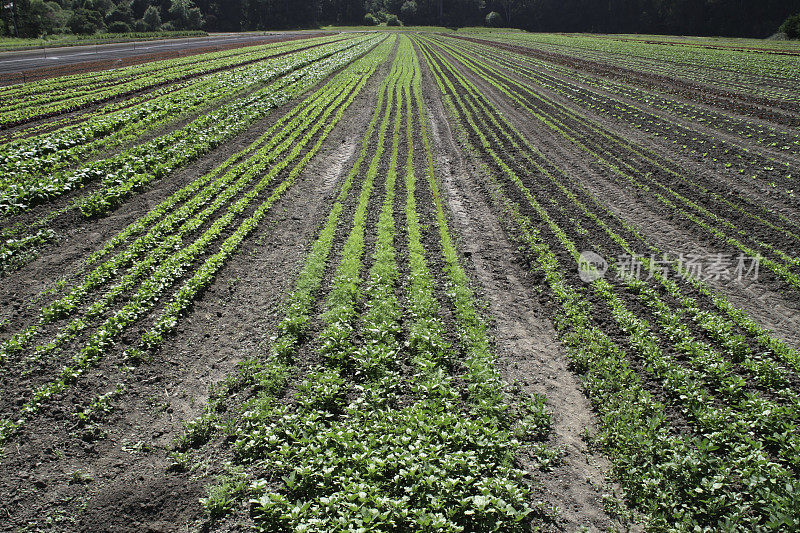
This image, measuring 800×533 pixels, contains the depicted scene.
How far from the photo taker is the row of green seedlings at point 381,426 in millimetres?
5188

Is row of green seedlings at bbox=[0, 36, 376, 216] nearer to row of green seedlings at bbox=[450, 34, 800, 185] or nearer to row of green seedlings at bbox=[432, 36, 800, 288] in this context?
row of green seedlings at bbox=[432, 36, 800, 288]

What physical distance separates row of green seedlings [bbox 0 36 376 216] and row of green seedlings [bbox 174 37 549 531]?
854 cm

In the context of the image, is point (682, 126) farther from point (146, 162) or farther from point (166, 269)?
point (146, 162)

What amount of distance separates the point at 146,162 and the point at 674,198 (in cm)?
1850

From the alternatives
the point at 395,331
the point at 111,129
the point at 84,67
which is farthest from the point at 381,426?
the point at 84,67

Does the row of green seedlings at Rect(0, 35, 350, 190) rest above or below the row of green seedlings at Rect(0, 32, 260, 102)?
below

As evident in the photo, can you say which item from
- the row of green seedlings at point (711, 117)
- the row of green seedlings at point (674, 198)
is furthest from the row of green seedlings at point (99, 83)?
the row of green seedlings at point (711, 117)

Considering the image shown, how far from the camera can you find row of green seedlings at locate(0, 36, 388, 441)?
767 cm

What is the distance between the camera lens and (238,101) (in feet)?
83.1

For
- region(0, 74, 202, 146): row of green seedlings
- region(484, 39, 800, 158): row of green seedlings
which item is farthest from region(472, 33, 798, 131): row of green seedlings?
region(0, 74, 202, 146): row of green seedlings

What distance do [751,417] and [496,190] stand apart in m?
10.5

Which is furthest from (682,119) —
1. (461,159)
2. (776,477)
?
(776,477)

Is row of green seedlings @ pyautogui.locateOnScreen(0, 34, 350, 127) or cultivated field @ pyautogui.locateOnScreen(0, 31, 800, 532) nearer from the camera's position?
cultivated field @ pyautogui.locateOnScreen(0, 31, 800, 532)

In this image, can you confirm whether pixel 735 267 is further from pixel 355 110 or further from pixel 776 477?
pixel 355 110
